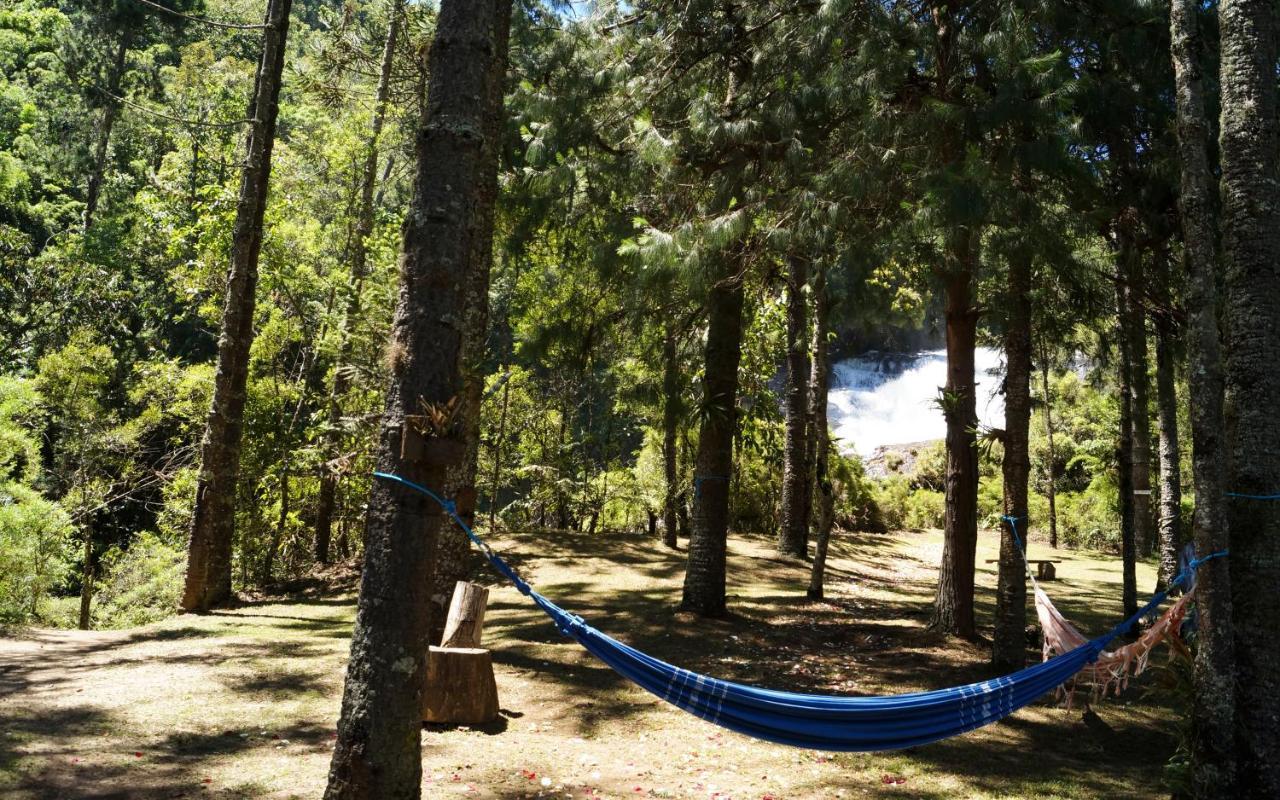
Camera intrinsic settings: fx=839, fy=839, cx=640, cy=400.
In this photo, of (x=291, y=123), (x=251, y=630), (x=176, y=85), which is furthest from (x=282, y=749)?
(x=176, y=85)

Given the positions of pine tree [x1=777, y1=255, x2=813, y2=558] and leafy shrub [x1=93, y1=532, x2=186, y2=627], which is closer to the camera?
pine tree [x1=777, y1=255, x2=813, y2=558]

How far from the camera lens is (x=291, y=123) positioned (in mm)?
24641

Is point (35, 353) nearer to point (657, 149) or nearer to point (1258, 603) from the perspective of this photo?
point (657, 149)

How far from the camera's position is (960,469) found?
6.63 meters

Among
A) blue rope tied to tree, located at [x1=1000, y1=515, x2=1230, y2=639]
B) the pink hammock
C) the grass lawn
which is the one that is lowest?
the grass lawn

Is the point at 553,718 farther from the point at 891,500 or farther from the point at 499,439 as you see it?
the point at 891,500

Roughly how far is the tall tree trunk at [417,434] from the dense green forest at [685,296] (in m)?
0.01

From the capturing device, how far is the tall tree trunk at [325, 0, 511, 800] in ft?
9.05

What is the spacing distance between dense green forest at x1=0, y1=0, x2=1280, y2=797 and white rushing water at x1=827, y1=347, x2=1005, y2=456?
10.8 metres

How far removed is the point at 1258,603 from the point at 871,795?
179 centimetres

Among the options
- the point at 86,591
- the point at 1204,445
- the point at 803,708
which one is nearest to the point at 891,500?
the point at 86,591

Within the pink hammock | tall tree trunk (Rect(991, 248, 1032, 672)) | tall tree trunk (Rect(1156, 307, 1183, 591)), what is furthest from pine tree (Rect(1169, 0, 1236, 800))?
tall tree trunk (Rect(1156, 307, 1183, 591))

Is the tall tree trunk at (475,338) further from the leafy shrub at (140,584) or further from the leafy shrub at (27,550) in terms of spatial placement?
the leafy shrub at (140,584)

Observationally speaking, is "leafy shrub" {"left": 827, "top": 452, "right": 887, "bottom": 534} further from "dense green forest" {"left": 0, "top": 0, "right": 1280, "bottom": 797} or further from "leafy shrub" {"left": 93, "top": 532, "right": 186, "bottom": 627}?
"leafy shrub" {"left": 93, "top": 532, "right": 186, "bottom": 627}
